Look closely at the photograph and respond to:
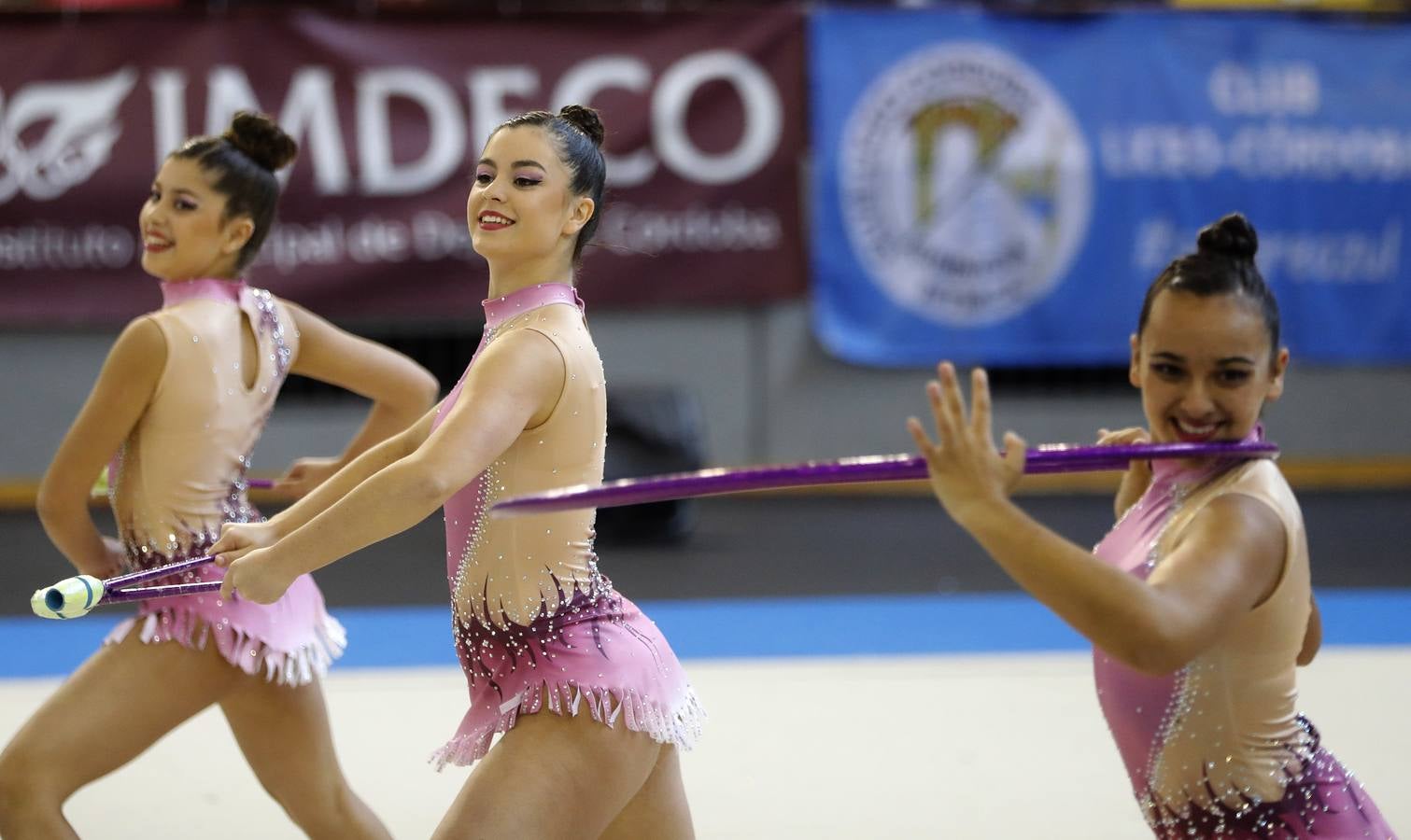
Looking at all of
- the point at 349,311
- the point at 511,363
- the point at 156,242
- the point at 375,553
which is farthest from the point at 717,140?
the point at 511,363

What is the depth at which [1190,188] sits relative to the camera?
8.05m

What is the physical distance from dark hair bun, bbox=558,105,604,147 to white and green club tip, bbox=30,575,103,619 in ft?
3.06

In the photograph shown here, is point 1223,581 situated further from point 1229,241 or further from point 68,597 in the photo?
point 68,597

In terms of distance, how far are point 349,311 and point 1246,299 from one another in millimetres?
6451

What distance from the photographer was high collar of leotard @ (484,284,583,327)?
7.17ft

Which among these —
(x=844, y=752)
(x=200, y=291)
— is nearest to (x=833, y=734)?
(x=844, y=752)

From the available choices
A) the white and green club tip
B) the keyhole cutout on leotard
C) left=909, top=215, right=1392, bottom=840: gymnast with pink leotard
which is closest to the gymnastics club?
the white and green club tip

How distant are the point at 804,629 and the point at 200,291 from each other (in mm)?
2988

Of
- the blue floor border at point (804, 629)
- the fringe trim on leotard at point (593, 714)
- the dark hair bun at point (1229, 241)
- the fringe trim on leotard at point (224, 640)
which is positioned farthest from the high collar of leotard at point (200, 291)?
the blue floor border at point (804, 629)

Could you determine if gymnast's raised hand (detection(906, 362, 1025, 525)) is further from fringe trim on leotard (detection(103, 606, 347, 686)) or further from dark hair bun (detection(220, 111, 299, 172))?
dark hair bun (detection(220, 111, 299, 172))

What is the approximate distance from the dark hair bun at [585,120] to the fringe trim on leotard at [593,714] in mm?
818

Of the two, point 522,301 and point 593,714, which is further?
point 522,301

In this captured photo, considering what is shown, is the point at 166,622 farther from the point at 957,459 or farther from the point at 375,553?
the point at 375,553

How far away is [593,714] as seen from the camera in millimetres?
2045
